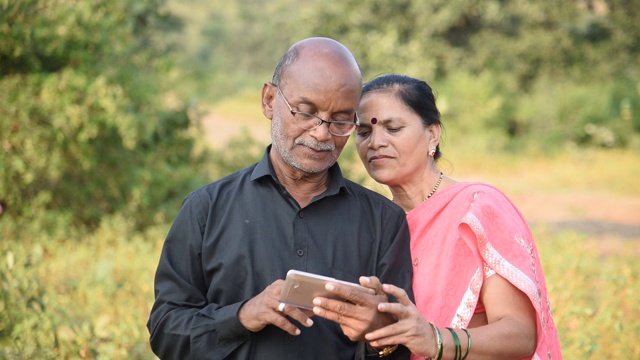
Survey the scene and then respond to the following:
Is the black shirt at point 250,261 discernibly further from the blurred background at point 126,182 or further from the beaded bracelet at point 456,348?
the blurred background at point 126,182

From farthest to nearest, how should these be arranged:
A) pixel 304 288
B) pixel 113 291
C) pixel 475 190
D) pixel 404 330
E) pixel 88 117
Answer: pixel 88 117 < pixel 113 291 < pixel 475 190 < pixel 404 330 < pixel 304 288

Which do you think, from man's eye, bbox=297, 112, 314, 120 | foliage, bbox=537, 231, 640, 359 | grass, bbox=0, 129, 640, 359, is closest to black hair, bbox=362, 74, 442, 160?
grass, bbox=0, 129, 640, 359

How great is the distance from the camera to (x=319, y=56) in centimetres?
238

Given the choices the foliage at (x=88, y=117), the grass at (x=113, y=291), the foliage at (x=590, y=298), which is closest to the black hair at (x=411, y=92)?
the grass at (x=113, y=291)

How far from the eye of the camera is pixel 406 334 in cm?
216

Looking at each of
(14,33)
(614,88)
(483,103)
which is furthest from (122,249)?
(614,88)

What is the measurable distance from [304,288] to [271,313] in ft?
0.50

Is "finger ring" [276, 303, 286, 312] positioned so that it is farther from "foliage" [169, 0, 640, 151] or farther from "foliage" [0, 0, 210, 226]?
"foliage" [169, 0, 640, 151]

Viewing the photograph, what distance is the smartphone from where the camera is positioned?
1.97m

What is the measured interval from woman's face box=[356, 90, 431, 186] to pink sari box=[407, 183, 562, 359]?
0.85 ft

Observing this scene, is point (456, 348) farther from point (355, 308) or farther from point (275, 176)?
point (275, 176)

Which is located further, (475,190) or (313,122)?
(475,190)

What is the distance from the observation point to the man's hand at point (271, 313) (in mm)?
2082

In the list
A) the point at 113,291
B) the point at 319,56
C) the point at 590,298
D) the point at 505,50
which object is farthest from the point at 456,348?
the point at 505,50
